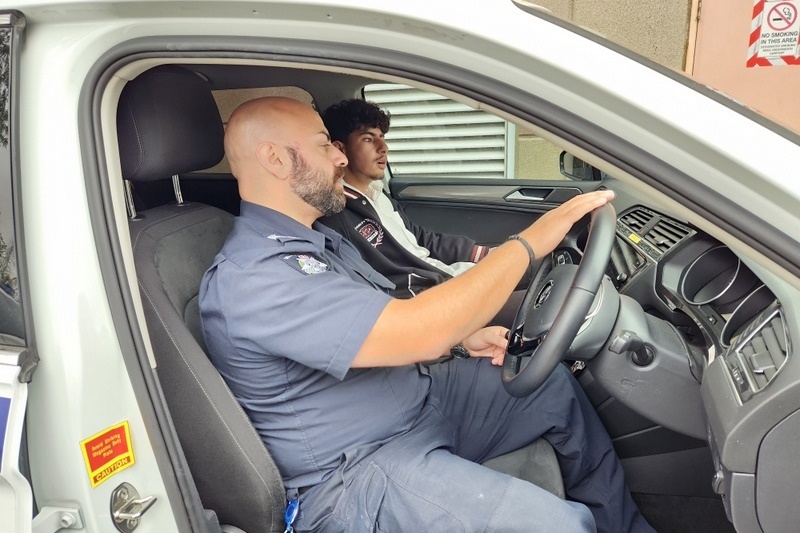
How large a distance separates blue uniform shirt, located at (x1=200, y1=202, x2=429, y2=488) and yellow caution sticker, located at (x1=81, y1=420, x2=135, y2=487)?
0.95ft

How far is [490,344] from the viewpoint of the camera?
1754 millimetres

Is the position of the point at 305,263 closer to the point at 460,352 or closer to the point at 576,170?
the point at 460,352

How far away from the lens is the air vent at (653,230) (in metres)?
1.98

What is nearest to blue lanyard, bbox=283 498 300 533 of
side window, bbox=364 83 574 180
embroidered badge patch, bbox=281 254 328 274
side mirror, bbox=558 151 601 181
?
embroidered badge patch, bbox=281 254 328 274

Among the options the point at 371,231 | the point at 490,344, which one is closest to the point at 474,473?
the point at 490,344

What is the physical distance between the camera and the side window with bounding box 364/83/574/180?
4.30 m

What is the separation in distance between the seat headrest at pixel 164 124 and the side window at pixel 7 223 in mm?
251

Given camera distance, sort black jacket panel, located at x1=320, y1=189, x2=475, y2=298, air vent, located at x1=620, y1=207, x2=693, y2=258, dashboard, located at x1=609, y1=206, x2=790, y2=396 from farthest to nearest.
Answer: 1. black jacket panel, located at x1=320, y1=189, x2=475, y2=298
2. air vent, located at x1=620, y1=207, x2=693, y2=258
3. dashboard, located at x1=609, y1=206, x2=790, y2=396

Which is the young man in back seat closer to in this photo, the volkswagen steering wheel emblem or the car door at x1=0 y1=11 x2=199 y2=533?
the volkswagen steering wheel emblem

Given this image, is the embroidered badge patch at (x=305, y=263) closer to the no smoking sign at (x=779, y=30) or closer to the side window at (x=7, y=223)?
the side window at (x=7, y=223)

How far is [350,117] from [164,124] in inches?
56.7

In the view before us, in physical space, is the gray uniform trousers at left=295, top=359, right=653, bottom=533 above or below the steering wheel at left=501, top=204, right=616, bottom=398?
below

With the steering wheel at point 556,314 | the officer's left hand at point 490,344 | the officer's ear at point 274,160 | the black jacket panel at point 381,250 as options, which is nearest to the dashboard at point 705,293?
the steering wheel at point 556,314

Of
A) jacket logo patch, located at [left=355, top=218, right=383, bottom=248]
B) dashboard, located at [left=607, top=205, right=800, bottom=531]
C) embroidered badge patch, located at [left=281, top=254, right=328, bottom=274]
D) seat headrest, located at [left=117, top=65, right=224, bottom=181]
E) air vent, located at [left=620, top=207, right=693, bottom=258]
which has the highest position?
seat headrest, located at [left=117, top=65, right=224, bottom=181]
